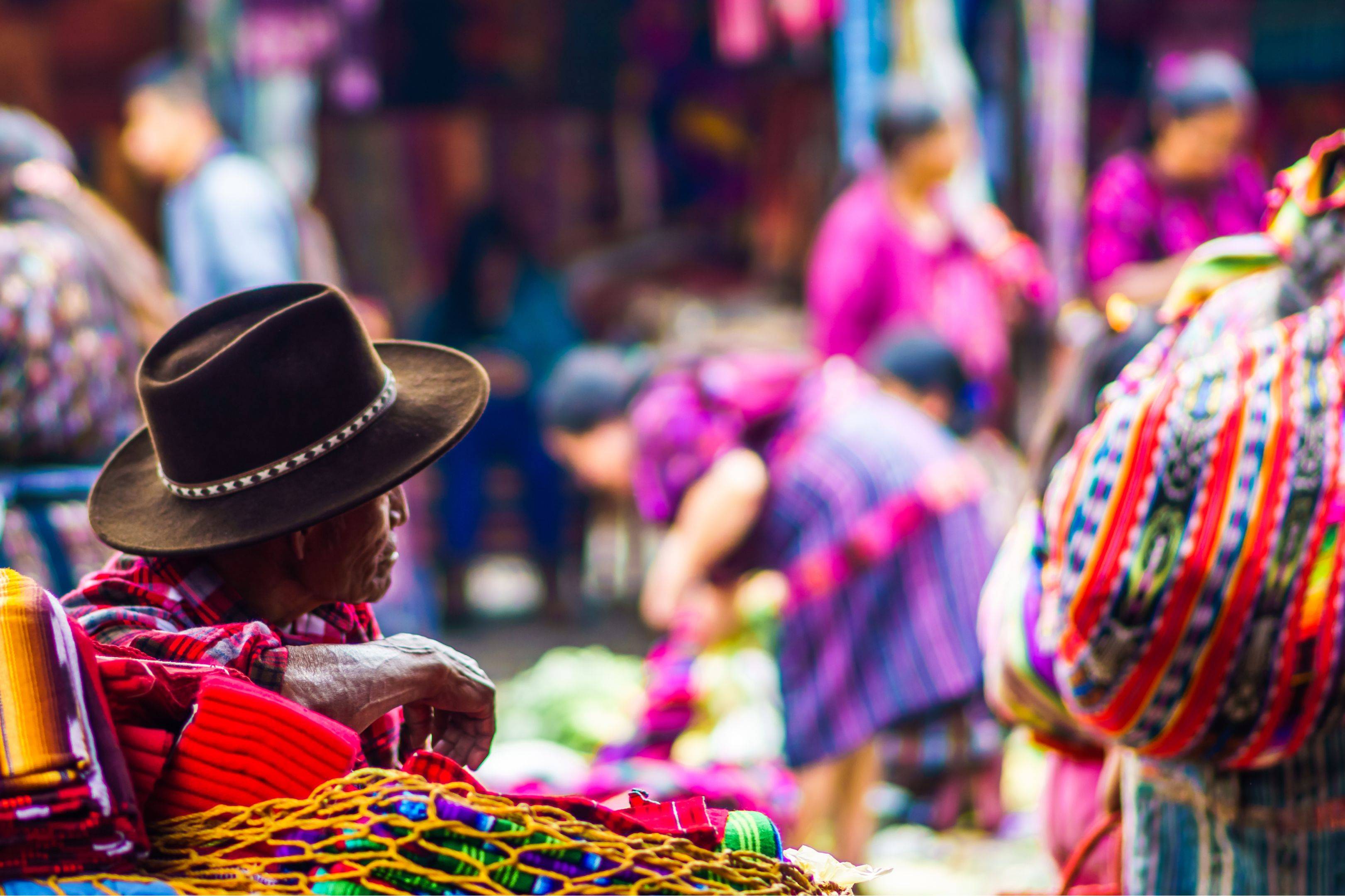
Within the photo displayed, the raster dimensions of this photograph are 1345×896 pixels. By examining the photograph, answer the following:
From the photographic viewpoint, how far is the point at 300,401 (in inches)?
60.6

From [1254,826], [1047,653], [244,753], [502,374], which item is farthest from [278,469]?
[502,374]

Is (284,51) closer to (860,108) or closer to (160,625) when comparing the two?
(860,108)

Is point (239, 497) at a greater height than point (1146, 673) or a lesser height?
greater

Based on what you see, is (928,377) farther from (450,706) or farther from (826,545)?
(450,706)

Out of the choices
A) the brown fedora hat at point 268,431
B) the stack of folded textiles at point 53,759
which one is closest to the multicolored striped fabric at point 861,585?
the brown fedora hat at point 268,431

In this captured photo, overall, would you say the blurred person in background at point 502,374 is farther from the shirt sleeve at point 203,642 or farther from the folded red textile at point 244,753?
the folded red textile at point 244,753

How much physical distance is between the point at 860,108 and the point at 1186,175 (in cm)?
207

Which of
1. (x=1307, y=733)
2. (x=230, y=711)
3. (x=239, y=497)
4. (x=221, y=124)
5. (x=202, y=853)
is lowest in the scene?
(x=1307, y=733)

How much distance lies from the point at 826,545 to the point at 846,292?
68.9 inches

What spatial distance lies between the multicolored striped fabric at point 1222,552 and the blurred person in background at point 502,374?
19.2ft

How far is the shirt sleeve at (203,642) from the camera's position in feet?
4.73

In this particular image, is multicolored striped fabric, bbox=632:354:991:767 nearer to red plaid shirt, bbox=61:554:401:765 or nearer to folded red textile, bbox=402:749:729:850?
red plaid shirt, bbox=61:554:401:765

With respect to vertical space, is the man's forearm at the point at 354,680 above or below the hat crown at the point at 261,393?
below

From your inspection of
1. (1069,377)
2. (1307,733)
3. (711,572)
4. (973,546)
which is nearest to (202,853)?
(1307,733)
